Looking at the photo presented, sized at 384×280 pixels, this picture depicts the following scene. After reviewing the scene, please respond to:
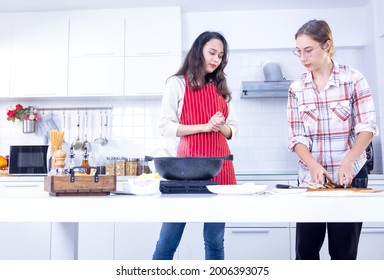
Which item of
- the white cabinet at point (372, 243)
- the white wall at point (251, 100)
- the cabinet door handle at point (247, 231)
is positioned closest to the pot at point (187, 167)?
the cabinet door handle at point (247, 231)

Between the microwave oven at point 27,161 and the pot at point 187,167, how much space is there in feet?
7.05

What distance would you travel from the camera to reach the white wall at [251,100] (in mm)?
3338

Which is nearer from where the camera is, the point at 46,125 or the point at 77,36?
the point at 77,36

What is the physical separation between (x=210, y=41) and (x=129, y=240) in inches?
62.6

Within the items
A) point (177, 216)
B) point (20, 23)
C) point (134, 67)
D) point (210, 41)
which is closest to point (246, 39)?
point (134, 67)

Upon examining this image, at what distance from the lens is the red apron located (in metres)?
1.71

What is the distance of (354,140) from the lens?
151cm

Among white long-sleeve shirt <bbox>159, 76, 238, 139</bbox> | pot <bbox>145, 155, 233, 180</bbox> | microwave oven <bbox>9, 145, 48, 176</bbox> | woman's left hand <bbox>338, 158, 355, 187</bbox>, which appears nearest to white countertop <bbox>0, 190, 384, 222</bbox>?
pot <bbox>145, 155, 233, 180</bbox>

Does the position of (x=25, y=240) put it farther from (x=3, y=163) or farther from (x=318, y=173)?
(x=318, y=173)

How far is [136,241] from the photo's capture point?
271cm

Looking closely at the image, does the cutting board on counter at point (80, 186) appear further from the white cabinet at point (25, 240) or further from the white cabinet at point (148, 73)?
the white cabinet at point (148, 73)

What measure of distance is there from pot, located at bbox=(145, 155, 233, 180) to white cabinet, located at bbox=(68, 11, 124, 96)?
216 cm
